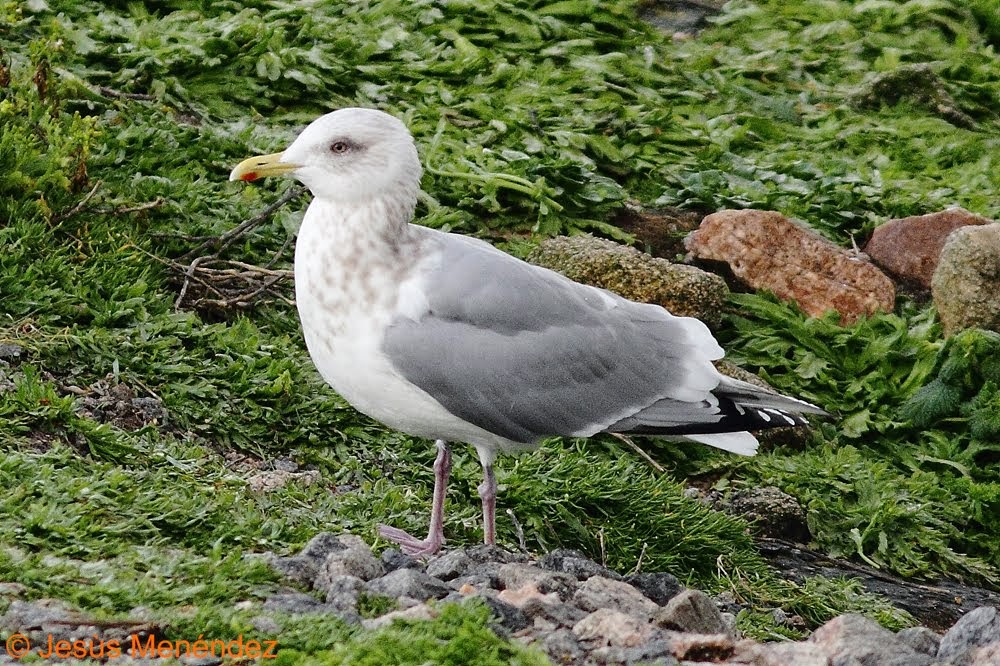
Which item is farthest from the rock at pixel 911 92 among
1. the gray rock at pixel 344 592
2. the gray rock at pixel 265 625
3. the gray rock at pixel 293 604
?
the gray rock at pixel 265 625

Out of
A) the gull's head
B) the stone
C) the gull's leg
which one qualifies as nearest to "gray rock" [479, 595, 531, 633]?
the stone

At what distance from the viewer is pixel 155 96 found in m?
7.44

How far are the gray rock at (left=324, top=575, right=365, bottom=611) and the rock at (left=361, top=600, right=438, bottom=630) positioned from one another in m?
0.12

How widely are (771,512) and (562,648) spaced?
8.00 feet

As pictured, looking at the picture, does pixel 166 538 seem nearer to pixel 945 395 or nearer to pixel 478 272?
pixel 478 272

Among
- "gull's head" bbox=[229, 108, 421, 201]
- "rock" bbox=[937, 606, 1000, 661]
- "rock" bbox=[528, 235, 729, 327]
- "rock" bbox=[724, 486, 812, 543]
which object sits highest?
"gull's head" bbox=[229, 108, 421, 201]

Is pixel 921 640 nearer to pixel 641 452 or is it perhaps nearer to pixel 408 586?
pixel 408 586

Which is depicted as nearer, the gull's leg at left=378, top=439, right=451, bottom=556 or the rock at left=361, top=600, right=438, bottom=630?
the rock at left=361, top=600, right=438, bottom=630

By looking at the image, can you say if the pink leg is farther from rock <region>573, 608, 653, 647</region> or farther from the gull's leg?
rock <region>573, 608, 653, 647</region>

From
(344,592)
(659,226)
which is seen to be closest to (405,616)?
(344,592)

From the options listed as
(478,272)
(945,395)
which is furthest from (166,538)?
(945,395)

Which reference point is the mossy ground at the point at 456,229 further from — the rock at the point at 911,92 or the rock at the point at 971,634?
the rock at the point at 971,634

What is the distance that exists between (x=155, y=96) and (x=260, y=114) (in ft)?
1.81

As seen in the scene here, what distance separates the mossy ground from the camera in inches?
181
